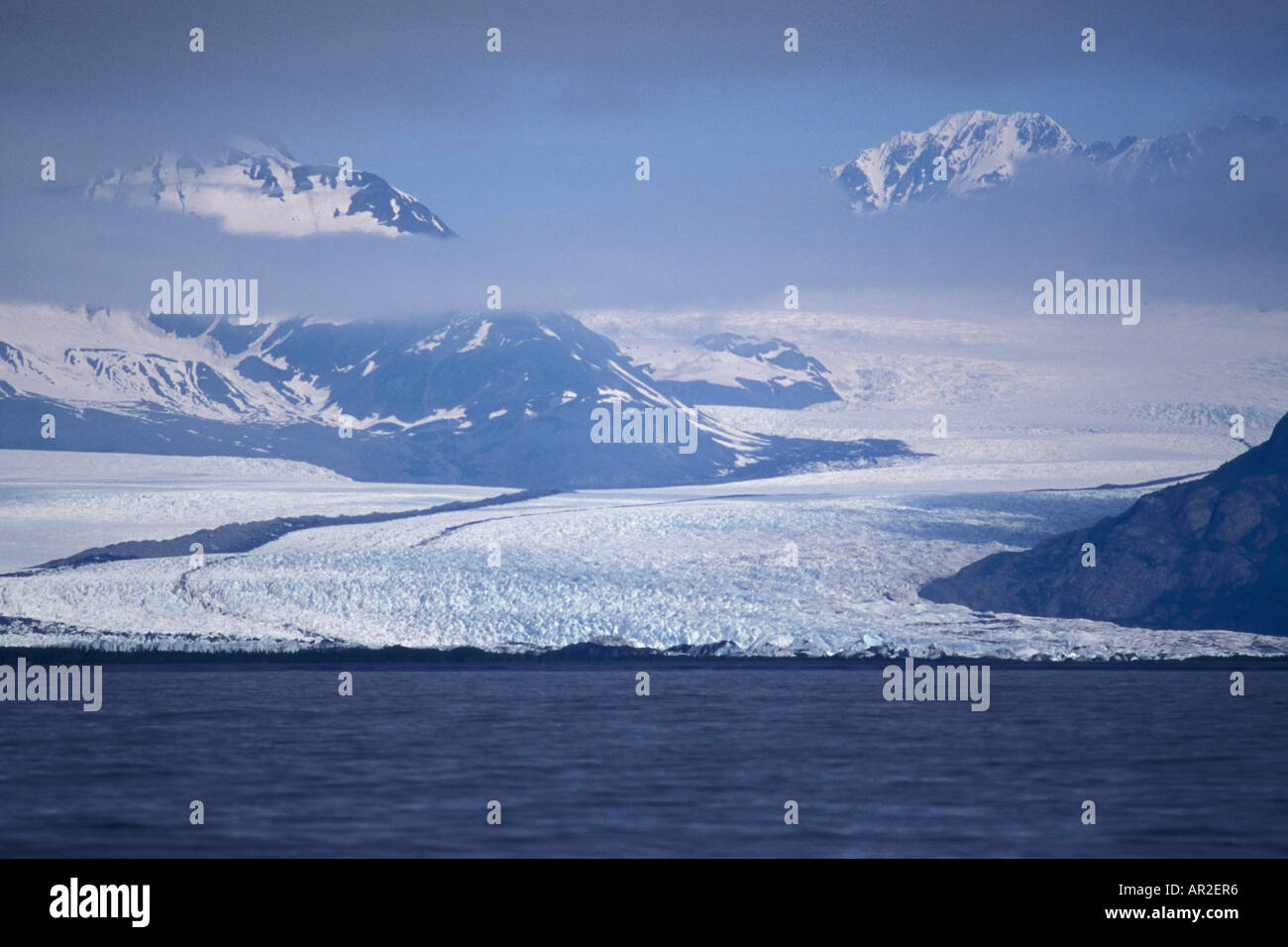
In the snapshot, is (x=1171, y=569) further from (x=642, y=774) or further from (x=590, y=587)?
(x=642, y=774)

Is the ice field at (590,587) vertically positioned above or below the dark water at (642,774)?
above

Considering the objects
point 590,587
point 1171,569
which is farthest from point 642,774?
point 1171,569

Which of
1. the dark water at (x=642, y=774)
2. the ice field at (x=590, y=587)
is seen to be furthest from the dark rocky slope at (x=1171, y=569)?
the dark water at (x=642, y=774)

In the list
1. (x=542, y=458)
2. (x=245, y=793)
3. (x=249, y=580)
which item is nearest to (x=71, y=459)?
(x=249, y=580)

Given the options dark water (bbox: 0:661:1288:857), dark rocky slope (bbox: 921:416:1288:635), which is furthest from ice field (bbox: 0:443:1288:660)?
dark water (bbox: 0:661:1288:857)

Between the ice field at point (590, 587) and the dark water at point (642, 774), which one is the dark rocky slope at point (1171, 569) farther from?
the dark water at point (642, 774)

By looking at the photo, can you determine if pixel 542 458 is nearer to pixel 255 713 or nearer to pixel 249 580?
pixel 249 580

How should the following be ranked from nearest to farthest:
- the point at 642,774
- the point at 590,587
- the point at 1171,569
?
the point at 642,774 < the point at 590,587 < the point at 1171,569

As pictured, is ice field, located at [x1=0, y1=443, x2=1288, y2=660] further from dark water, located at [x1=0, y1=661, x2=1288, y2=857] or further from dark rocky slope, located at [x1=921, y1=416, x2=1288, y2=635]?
dark water, located at [x1=0, y1=661, x2=1288, y2=857]

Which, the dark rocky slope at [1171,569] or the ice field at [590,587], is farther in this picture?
the dark rocky slope at [1171,569]
